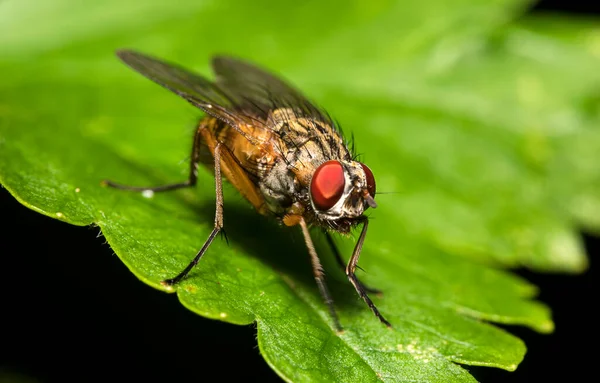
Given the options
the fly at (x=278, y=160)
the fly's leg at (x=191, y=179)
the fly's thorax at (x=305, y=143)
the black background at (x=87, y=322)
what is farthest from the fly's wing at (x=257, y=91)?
the black background at (x=87, y=322)

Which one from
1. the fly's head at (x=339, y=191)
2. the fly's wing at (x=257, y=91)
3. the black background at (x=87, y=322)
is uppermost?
the fly's wing at (x=257, y=91)

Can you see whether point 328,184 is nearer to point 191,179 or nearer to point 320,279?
point 320,279

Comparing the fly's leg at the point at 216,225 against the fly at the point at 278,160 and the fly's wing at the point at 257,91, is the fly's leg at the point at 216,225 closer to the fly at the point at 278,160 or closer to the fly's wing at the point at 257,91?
the fly at the point at 278,160

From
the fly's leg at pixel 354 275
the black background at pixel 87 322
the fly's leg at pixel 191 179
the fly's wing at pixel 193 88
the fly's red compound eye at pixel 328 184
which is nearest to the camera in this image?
the fly's red compound eye at pixel 328 184

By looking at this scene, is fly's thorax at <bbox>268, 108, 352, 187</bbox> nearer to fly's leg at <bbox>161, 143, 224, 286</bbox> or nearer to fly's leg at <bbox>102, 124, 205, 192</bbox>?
fly's leg at <bbox>161, 143, 224, 286</bbox>

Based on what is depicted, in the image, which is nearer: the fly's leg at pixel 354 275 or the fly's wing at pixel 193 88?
the fly's leg at pixel 354 275

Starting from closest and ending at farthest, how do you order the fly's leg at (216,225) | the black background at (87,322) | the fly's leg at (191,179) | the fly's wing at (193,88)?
the fly's leg at (216,225) → the fly's wing at (193,88) → the fly's leg at (191,179) → the black background at (87,322)

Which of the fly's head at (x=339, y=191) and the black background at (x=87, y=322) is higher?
the fly's head at (x=339, y=191)

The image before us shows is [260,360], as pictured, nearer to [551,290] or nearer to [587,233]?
[551,290]
